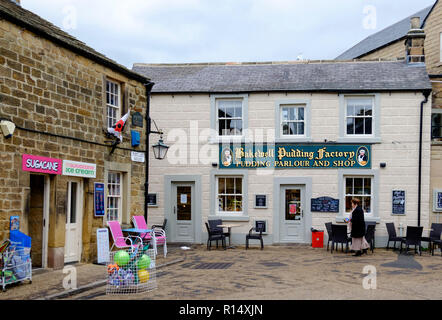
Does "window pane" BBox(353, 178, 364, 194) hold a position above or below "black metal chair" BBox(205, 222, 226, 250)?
above

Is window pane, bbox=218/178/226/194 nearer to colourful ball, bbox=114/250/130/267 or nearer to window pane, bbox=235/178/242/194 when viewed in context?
window pane, bbox=235/178/242/194

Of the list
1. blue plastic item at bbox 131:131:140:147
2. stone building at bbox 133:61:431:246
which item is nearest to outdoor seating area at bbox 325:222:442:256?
stone building at bbox 133:61:431:246

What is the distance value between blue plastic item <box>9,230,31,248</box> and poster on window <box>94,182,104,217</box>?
281cm

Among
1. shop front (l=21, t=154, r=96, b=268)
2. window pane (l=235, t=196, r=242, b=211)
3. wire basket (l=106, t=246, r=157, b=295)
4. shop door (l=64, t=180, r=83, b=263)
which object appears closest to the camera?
wire basket (l=106, t=246, r=157, b=295)

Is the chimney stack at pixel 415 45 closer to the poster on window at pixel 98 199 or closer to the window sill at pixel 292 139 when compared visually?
the window sill at pixel 292 139

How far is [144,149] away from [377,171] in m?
7.65

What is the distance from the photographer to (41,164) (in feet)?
33.2

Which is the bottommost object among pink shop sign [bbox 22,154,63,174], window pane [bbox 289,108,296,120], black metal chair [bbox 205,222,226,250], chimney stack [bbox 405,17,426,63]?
black metal chair [bbox 205,222,226,250]

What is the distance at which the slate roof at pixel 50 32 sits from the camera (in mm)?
9518

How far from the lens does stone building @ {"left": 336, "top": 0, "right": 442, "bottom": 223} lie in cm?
1666

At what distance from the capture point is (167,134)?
56.4 ft

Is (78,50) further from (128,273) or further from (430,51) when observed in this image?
(430,51)

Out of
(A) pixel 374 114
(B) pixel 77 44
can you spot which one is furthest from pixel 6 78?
(A) pixel 374 114

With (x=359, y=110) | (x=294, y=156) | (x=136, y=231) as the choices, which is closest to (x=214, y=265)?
(x=136, y=231)
